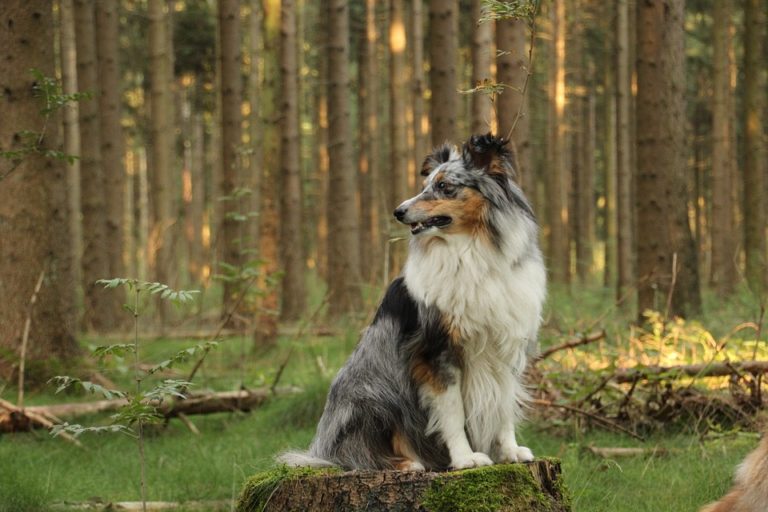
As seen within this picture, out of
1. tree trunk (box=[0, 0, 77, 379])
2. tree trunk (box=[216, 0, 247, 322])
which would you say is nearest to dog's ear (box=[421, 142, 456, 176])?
tree trunk (box=[0, 0, 77, 379])

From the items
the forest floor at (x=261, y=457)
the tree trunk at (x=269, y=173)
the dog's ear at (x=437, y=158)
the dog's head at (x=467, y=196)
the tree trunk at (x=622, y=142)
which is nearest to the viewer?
the dog's head at (x=467, y=196)

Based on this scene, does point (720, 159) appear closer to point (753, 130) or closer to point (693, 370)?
point (753, 130)

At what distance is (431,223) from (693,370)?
4.03m

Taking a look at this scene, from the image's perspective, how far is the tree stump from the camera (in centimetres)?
435

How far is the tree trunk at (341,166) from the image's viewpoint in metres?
16.5

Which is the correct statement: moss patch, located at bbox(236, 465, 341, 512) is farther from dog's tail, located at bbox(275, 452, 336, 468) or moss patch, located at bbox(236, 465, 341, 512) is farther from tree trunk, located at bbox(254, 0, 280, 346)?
tree trunk, located at bbox(254, 0, 280, 346)

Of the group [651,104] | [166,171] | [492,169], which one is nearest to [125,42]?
[166,171]

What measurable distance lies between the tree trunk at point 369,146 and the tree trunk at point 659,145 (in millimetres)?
10123

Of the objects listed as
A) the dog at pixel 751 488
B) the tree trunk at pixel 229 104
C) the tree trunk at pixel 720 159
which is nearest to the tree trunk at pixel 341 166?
the tree trunk at pixel 229 104

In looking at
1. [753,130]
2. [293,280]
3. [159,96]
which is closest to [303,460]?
[293,280]

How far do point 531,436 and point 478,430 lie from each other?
3.01m

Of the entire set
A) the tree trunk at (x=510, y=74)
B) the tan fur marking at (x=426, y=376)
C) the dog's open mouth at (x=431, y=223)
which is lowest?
the tan fur marking at (x=426, y=376)

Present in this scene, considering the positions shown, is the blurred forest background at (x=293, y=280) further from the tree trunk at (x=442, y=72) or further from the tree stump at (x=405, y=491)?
the tree stump at (x=405, y=491)

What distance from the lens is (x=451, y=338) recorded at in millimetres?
4723
